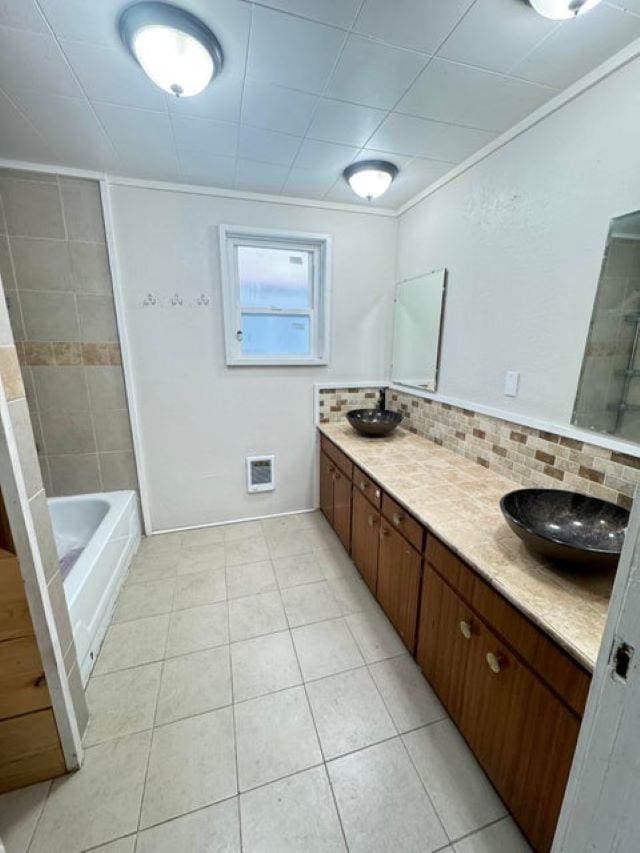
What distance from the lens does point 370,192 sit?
6.60 ft

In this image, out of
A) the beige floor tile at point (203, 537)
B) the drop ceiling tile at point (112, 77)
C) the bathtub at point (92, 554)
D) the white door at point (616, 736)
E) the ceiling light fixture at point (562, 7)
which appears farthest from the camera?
the beige floor tile at point (203, 537)

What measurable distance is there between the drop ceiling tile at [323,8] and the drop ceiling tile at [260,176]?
3.08ft

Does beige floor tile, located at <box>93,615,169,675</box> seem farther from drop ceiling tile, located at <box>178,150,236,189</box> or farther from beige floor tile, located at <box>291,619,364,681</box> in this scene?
drop ceiling tile, located at <box>178,150,236,189</box>

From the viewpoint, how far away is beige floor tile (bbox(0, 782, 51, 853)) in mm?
1018

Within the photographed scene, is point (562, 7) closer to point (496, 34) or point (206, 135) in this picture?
point (496, 34)

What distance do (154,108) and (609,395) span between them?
218cm

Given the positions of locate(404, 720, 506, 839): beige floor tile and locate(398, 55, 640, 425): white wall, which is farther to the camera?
locate(398, 55, 640, 425): white wall

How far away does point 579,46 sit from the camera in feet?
3.74

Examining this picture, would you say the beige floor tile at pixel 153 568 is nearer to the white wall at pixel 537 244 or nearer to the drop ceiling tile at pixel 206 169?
the white wall at pixel 537 244

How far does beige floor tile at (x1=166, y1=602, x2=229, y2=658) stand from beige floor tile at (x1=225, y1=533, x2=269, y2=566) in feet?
1.29

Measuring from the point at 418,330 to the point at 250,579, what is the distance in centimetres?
200

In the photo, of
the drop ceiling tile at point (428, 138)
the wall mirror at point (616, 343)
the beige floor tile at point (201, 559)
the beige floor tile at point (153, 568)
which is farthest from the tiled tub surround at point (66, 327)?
the wall mirror at point (616, 343)

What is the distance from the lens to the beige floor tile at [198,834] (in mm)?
1004

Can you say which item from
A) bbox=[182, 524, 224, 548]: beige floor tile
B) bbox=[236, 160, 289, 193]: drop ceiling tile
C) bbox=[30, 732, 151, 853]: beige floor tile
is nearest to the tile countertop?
bbox=[182, 524, 224, 548]: beige floor tile
